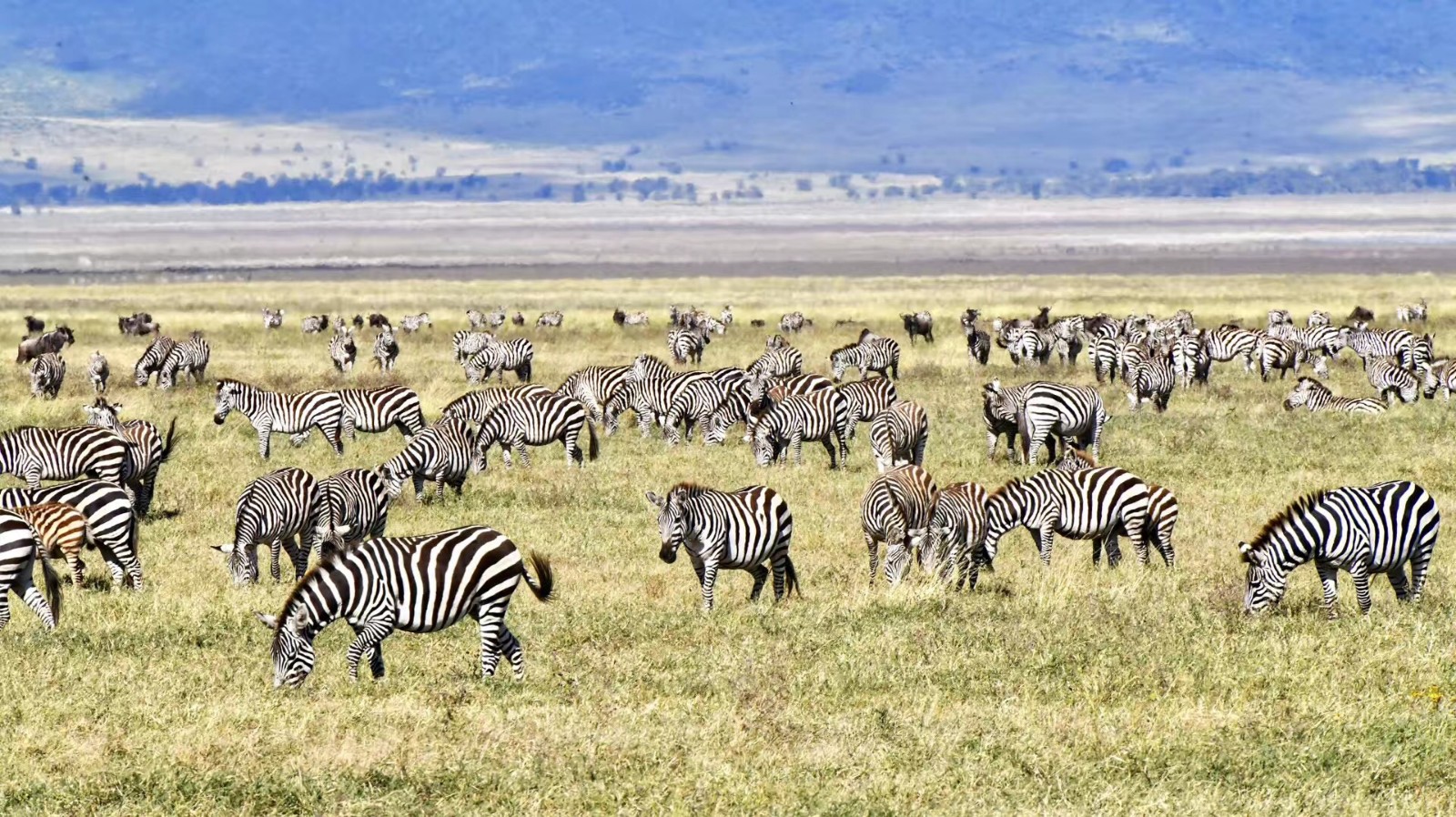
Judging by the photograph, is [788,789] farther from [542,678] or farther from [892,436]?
[892,436]

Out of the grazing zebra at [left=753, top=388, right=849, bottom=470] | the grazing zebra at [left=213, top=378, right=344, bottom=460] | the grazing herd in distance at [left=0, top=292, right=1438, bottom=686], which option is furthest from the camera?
the grazing zebra at [left=213, top=378, right=344, bottom=460]

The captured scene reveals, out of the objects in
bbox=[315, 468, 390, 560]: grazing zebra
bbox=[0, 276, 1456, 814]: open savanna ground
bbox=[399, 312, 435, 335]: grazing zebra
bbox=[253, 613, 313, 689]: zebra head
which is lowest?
bbox=[0, 276, 1456, 814]: open savanna ground

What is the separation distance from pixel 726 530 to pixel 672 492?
805mm

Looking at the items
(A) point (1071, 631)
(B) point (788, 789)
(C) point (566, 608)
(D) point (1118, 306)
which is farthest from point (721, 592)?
(D) point (1118, 306)

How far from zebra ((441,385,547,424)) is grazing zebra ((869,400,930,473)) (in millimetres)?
4644

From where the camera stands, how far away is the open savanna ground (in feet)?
35.2

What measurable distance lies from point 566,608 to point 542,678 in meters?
2.51

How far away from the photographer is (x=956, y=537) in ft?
53.6

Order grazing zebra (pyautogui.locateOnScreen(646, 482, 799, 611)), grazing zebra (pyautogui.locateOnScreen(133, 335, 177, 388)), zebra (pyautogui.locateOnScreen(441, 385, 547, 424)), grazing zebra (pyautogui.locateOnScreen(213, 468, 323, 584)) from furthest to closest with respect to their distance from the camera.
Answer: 1. grazing zebra (pyautogui.locateOnScreen(133, 335, 177, 388))
2. zebra (pyautogui.locateOnScreen(441, 385, 547, 424))
3. grazing zebra (pyautogui.locateOnScreen(213, 468, 323, 584))
4. grazing zebra (pyautogui.locateOnScreen(646, 482, 799, 611))

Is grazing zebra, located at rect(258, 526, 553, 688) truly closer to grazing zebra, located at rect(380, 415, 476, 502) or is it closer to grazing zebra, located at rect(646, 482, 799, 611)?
grazing zebra, located at rect(646, 482, 799, 611)

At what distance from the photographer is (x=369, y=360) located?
4262cm

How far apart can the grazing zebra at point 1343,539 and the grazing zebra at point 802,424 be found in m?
10.1

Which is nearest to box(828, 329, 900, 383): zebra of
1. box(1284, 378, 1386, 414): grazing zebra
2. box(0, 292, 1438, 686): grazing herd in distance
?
box(0, 292, 1438, 686): grazing herd in distance

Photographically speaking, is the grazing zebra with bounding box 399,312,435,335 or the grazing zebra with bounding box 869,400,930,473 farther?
the grazing zebra with bounding box 399,312,435,335
